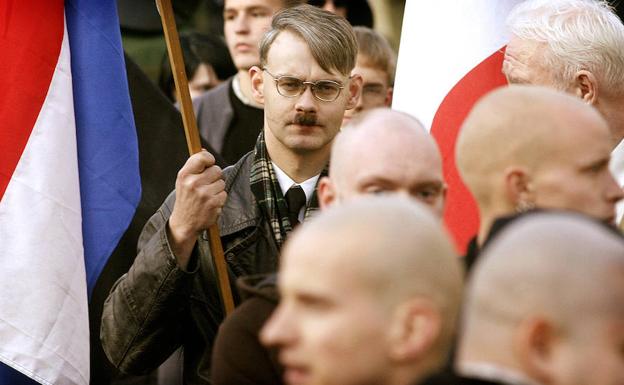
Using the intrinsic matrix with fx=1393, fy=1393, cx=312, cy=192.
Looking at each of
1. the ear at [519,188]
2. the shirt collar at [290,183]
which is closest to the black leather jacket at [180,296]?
the shirt collar at [290,183]

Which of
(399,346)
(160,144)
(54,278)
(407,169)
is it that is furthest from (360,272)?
(160,144)

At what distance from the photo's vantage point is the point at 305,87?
5.05 m

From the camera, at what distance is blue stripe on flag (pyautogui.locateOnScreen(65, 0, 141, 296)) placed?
555cm

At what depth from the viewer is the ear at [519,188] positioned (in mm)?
3539

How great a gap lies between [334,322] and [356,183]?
3.62ft

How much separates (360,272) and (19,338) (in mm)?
2784

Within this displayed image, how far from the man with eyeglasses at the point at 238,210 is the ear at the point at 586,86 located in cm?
83

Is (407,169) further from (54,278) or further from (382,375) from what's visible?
(54,278)

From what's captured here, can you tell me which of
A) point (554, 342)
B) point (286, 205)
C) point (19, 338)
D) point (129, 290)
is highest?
point (554, 342)

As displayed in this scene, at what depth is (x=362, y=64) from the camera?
6863 millimetres

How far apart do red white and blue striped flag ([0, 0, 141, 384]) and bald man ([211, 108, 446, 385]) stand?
4.81ft

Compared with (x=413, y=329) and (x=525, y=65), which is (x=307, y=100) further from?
(x=413, y=329)

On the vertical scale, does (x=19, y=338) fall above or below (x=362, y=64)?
below

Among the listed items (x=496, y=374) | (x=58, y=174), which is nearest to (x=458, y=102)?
(x=58, y=174)
